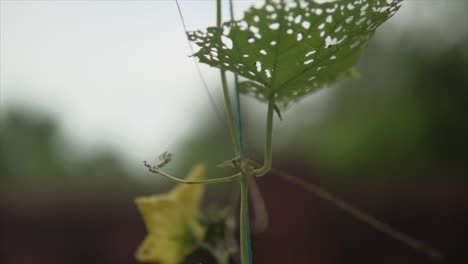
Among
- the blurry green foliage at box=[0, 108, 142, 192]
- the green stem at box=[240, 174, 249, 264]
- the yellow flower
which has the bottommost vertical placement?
the blurry green foliage at box=[0, 108, 142, 192]

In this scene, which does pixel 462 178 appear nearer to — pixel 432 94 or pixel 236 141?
pixel 432 94

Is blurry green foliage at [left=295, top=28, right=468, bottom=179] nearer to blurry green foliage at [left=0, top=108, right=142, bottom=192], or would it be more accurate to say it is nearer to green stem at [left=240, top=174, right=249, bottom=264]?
blurry green foliage at [left=0, top=108, right=142, bottom=192]

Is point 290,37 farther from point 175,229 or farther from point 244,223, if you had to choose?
point 175,229

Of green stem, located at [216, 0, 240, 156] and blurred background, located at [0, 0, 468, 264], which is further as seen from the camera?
blurred background, located at [0, 0, 468, 264]

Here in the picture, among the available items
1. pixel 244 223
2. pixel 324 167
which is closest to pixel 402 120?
pixel 324 167

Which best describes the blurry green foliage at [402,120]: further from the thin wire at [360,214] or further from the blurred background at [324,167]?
the thin wire at [360,214]

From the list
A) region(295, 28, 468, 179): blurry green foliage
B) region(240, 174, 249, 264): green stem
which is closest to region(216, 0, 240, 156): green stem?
region(240, 174, 249, 264): green stem
